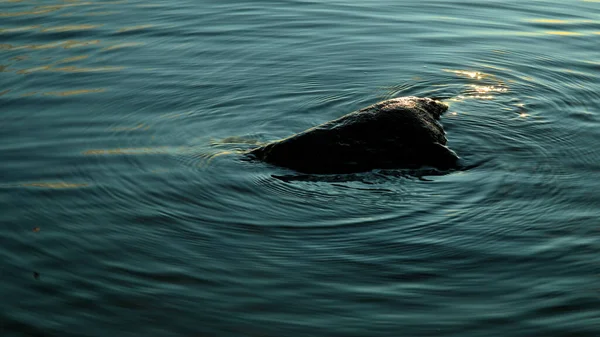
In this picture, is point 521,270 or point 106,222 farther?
point 106,222

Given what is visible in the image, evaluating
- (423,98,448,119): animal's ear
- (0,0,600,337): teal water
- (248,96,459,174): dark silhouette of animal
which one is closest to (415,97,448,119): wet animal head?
(423,98,448,119): animal's ear

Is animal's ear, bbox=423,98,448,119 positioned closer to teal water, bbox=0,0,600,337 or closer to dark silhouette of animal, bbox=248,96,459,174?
teal water, bbox=0,0,600,337

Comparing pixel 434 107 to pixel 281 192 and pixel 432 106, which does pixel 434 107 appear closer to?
pixel 432 106

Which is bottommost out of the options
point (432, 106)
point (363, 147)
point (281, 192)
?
point (281, 192)

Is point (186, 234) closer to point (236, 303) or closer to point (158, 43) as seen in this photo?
point (236, 303)

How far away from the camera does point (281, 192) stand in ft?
21.7

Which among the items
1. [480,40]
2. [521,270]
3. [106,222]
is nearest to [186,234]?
[106,222]

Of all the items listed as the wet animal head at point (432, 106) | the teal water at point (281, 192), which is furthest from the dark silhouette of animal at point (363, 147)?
the wet animal head at point (432, 106)

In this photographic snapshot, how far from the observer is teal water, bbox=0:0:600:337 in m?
5.18

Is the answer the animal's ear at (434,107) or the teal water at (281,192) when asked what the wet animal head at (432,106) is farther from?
the teal water at (281,192)

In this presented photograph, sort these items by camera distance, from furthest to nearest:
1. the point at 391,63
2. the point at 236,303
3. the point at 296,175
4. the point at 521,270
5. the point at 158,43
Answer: the point at 158,43, the point at 391,63, the point at 296,175, the point at 521,270, the point at 236,303

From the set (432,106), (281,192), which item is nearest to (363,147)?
(281,192)

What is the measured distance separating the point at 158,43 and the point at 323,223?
5.32m

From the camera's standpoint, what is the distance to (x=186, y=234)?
6035mm
